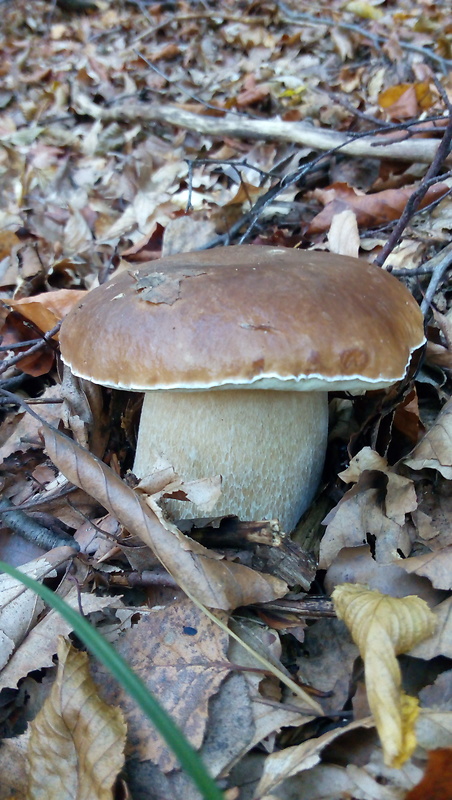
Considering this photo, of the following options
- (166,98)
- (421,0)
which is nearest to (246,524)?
(166,98)

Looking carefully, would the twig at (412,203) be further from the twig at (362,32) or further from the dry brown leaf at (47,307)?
the twig at (362,32)

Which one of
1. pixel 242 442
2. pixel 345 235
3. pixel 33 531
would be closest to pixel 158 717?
pixel 242 442

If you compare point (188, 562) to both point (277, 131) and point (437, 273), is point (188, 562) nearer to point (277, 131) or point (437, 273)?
point (437, 273)

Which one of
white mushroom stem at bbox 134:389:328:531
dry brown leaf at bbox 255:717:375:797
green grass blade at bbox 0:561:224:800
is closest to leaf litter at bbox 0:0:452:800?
dry brown leaf at bbox 255:717:375:797

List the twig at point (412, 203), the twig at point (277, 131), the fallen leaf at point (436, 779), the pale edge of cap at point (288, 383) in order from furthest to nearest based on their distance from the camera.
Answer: the twig at point (277, 131)
the twig at point (412, 203)
the pale edge of cap at point (288, 383)
the fallen leaf at point (436, 779)

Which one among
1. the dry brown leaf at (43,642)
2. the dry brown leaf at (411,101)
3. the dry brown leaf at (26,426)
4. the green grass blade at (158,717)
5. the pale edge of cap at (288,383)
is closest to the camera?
the green grass blade at (158,717)

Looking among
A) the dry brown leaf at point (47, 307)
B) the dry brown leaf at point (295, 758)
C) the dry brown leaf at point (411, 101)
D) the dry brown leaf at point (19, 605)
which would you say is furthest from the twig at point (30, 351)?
the dry brown leaf at point (411, 101)

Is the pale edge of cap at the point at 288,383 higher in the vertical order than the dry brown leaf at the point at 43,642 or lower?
higher
